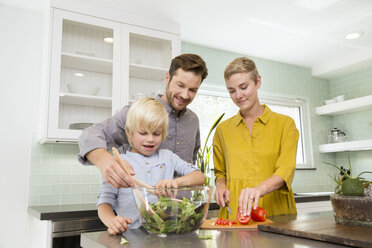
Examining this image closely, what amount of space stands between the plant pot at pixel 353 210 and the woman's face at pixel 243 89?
693 mm

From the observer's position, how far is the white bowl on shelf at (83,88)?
261cm

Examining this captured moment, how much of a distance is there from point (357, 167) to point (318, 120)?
0.78 metres

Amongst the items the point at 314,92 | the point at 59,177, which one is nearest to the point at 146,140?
the point at 59,177

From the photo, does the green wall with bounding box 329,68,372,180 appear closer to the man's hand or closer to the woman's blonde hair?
the woman's blonde hair

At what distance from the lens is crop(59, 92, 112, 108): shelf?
8.38 feet

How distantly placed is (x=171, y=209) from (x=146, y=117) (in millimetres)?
465

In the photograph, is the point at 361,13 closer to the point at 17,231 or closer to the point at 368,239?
the point at 368,239

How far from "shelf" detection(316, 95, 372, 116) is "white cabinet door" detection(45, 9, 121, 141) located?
290 cm

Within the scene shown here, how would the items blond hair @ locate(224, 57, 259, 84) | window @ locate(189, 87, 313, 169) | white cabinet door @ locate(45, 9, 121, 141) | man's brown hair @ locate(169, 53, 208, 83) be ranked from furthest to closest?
window @ locate(189, 87, 313, 169) < white cabinet door @ locate(45, 9, 121, 141) < blond hair @ locate(224, 57, 259, 84) < man's brown hair @ locate(169, 53, 208, 83)

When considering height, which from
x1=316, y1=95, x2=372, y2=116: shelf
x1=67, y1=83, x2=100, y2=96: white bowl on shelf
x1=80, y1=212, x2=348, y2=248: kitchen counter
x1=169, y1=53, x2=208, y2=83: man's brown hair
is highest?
x1=316, y1=95, x2=372, y2=116: shelf

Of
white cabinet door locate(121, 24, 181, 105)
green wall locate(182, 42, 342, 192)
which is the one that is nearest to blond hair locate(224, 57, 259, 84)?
white cabinet door locate(121, 24, 181, 105)

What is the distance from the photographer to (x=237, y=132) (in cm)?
179

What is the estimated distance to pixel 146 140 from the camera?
1302mm

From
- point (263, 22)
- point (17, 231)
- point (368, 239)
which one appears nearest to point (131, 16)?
point (263, 22)
